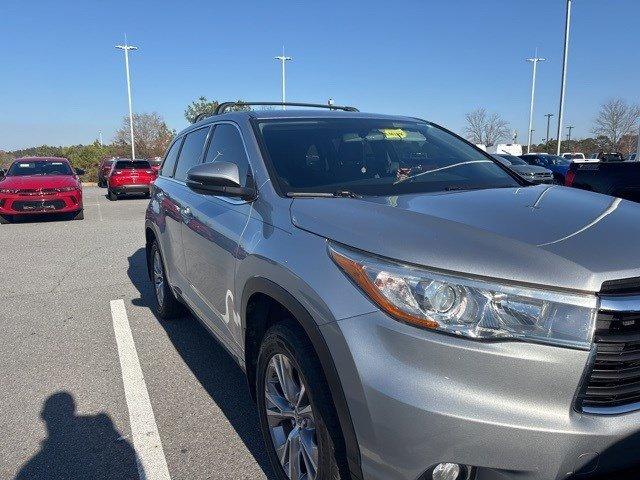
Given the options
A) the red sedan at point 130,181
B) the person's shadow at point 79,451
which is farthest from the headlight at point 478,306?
Answer: the red sedan at point 130,181

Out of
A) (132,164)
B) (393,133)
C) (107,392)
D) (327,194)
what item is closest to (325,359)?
(327,194)

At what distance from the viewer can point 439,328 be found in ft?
5.63

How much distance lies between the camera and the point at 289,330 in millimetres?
2250

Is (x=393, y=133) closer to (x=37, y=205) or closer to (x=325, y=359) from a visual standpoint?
(x=325, y=359)

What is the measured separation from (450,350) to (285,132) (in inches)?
77.0

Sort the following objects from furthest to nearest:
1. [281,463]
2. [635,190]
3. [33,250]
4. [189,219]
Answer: [33,250] → [635,190] → [189,219] → [281,463]

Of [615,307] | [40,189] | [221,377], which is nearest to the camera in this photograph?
[615,307]

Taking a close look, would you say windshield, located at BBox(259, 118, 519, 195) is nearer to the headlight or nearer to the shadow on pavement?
the headlight

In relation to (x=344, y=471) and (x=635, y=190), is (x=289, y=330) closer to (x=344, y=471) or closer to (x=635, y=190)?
(x=344, y=471)

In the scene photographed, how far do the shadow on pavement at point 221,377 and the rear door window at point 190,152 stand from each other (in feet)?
4.60

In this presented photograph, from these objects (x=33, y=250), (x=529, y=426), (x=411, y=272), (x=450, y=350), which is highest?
(x=411, y=272)

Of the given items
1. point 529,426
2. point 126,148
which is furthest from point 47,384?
point 126,148

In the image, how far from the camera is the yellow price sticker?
3.45m

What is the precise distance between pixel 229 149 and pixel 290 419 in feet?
5.82
